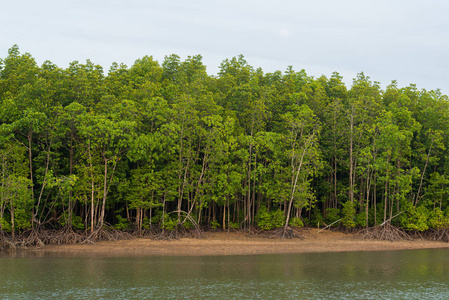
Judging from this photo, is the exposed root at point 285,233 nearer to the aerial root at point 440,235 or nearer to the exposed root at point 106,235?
the exposed root at point 106,235

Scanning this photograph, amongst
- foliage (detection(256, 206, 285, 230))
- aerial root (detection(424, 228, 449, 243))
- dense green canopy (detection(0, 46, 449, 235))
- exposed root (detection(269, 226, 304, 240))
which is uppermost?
dense green canopy (detection(0, 46, 449, 235))

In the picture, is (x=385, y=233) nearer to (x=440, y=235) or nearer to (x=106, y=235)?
(x=440, y=235)

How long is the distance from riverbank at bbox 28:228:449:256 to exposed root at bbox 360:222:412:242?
0.73 meters

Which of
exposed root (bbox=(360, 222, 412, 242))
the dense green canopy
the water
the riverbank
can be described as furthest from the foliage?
the water

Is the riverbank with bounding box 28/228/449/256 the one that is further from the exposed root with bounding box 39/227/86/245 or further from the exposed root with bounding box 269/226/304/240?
the exposed root with bounding box 39/227/86/245

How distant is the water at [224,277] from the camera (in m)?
22.7

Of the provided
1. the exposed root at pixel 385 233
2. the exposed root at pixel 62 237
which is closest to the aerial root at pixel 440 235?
the exposed root at pixel 385 233

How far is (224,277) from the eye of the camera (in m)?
26.7

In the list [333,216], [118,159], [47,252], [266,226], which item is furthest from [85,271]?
[333,216]

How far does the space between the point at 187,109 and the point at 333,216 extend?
1911 cm

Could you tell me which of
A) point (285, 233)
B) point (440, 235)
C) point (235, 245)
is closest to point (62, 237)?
point (235, 245)

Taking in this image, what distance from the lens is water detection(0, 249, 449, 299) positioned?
22.7 metres

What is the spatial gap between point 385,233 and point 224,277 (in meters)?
25.1

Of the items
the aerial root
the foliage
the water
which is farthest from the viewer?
the aerial root
